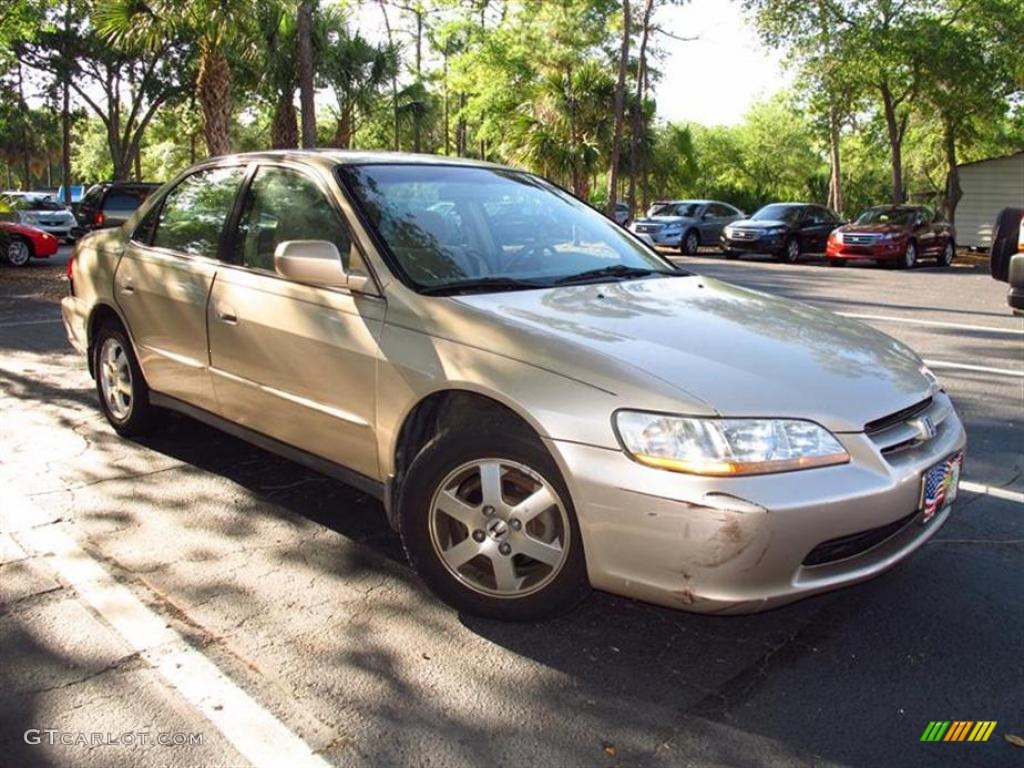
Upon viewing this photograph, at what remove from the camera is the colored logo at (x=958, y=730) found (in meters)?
2.50

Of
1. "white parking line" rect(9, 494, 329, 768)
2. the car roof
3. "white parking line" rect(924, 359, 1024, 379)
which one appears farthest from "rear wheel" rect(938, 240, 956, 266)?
"white parking line" rect(9, 494, 329, 768)

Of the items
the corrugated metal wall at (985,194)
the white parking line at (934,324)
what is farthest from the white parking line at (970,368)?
the corrugated metal wall at (985,194)

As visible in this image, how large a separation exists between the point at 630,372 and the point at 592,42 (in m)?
26.3

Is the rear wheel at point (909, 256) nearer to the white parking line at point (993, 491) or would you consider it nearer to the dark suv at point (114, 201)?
the dark suv at point (114, 201)

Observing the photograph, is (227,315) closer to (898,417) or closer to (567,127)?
(898,417)

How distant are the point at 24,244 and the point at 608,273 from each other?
15.5m

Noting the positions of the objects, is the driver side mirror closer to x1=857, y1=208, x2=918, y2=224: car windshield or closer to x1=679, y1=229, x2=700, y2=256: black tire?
x1=857, y1=208, x2=918, y2=224: car windshield

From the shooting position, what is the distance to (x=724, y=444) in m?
2.59

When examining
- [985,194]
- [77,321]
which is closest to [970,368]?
[77,321]

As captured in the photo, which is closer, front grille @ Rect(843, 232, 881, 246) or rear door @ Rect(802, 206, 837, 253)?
front grille @ Rect(843, 232, 881, 246)

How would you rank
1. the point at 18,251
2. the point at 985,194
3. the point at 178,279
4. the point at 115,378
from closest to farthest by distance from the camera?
the point at 178,279, the point at 115,378, the point at 18,251, the point at 985,194

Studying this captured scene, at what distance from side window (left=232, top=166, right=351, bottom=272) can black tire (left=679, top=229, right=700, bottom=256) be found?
2028 centimetres

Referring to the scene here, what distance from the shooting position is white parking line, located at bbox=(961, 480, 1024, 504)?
4.37 meters

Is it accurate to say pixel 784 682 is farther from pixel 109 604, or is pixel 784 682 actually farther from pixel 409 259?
pixel 109 604
